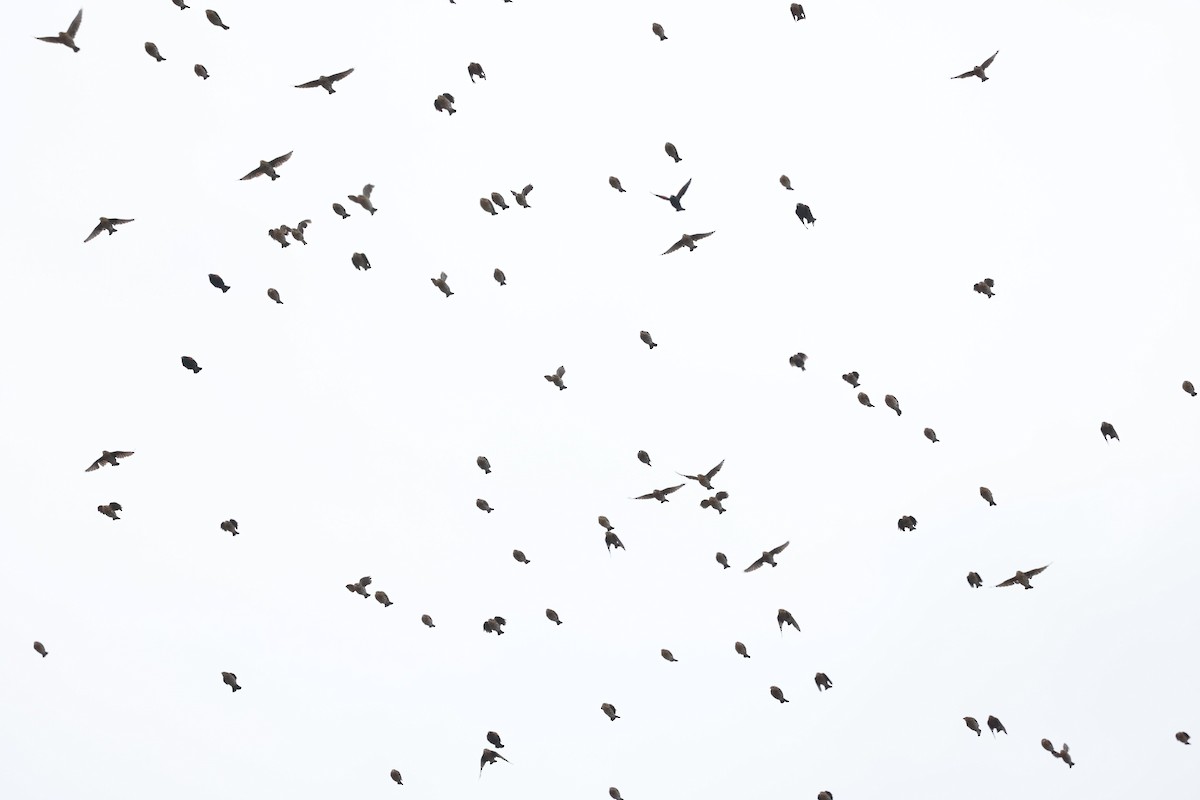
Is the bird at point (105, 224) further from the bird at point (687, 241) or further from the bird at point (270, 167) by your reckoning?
the bird at point (687, 241)

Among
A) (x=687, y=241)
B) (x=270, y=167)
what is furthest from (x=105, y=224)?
(x=687, y=241)

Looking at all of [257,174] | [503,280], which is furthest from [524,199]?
[257,174]

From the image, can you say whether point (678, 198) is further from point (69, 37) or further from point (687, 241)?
point (69, 37)

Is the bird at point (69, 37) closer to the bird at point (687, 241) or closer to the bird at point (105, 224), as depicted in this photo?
the bird at point (105, 224)

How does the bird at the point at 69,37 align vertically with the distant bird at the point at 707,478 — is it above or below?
above

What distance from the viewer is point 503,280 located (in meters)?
92.4

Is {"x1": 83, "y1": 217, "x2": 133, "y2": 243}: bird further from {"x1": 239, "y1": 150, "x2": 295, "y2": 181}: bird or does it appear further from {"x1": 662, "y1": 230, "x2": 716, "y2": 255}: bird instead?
{"x1": 662, "y1": 230, "x2": 716, "y2": 255}: bird

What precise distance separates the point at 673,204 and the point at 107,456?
2738 cm

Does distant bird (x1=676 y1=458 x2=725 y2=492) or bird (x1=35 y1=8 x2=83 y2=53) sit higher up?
bird (x1=35 y1=8 x2=83 y2=53)

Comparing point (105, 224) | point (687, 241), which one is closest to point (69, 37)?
point (105, 224)

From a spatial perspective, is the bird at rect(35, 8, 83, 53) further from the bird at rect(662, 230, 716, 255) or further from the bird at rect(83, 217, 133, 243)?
the bird at rect(662, 230, 716, 255)

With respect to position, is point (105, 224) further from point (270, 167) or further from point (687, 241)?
point (687, 241)

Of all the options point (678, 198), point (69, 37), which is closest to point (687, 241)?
point (678, 198)

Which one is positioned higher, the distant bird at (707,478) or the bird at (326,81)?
the bird at (326,81)
